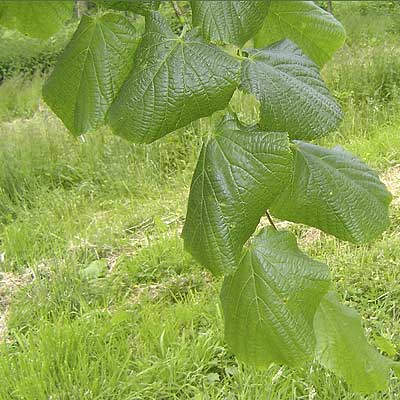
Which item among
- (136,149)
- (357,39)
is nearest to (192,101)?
(136,149)

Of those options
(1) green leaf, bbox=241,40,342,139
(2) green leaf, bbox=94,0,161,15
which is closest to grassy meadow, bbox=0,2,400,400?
(1) green leaf, bbox=241,40,342,139

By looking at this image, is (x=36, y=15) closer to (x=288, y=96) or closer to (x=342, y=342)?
(x=288, y=96)

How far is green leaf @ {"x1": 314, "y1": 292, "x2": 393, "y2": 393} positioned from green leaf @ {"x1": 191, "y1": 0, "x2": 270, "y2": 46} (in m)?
0.31

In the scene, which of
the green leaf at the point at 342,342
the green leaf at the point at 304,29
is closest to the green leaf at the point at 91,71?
the green leaf at the point at 304,29

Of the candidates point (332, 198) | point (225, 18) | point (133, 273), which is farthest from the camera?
point (133, 273)

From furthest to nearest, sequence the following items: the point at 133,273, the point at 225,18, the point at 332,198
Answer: the point at 133,273, the point at 332,198, the point at 225,18

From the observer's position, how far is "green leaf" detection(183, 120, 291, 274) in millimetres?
422

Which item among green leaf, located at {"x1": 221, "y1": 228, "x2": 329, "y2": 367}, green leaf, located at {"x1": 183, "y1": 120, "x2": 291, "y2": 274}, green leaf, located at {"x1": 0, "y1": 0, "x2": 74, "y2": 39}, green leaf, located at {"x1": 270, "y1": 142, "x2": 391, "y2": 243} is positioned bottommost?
green leaf, located at {"x1": 221, "y1": 228, "x2": 329, "y2": 367}

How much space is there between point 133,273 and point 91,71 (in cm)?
218

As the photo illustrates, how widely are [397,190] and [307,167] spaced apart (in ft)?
8.34

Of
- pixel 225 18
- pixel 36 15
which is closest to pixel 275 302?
pixel 225 18

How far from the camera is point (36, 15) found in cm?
56

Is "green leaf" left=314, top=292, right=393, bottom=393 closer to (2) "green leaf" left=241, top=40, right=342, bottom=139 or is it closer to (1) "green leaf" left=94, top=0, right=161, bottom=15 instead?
(2) "green leaf" left=241, top=40, right=342, bottom=139

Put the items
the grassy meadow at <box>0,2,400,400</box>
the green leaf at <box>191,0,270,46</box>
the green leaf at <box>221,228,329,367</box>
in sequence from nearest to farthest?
the green leaf at <box>191,0,270,46</box> → the green leaf at <box>221,228,329,367</box> → the grassy meadow at <box>0,2,400,400</box>
